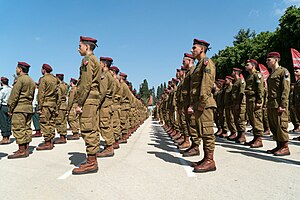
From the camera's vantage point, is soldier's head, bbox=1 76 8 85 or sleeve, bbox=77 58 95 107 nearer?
sleeve, bbox=77 58 95 107

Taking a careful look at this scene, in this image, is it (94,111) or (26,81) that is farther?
(26,81)

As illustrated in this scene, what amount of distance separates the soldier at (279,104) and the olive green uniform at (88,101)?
390cm

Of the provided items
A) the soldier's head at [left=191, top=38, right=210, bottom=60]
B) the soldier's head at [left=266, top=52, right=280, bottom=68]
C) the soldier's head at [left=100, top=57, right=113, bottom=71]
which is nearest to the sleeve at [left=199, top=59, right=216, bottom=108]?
the soldier's head at [left=191, top=38, right=210, bottom=60]

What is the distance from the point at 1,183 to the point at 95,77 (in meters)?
2.20

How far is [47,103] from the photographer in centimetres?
722

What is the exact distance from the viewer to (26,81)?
20.5 feet

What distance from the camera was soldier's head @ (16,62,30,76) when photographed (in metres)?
6.40

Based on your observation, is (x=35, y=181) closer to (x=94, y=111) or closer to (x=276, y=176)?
(x=94, y=111)

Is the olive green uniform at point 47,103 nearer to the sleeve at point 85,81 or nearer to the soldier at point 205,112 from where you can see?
the sleeve at point 85,81

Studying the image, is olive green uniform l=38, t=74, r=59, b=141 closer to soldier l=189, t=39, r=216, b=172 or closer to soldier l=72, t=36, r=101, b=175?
soldier l=72, t=36, r=101, b=175

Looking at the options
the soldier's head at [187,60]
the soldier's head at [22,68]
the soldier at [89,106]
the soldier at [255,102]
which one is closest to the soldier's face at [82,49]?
the soldier at [89,106]

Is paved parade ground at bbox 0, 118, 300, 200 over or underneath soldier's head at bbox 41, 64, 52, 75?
underneath

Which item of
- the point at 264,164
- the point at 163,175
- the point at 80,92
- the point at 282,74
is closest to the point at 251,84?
the point at 282,74

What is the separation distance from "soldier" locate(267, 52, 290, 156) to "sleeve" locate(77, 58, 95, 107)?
406cm
